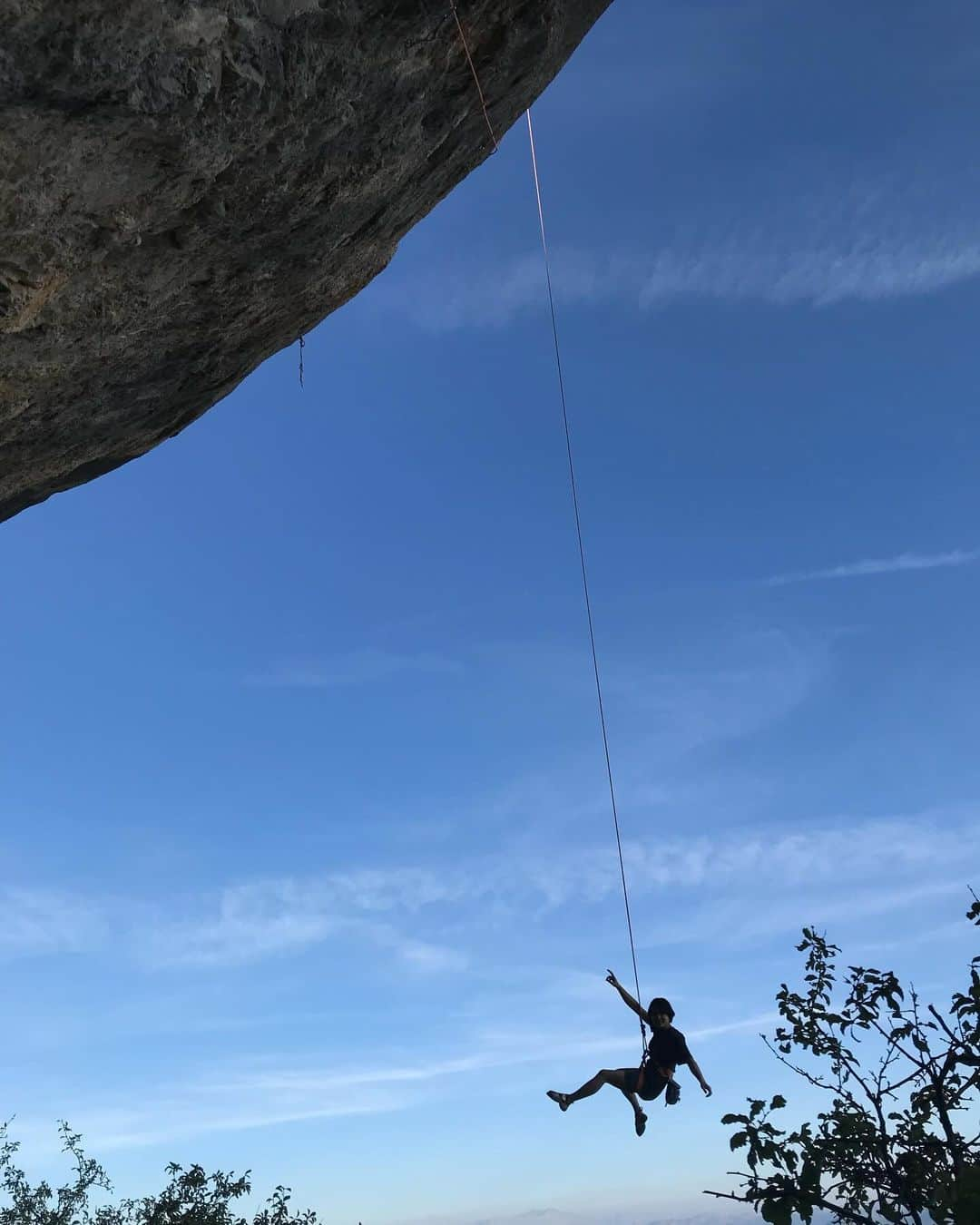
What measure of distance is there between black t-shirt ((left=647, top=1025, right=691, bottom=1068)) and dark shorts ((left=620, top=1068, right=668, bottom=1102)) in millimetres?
130

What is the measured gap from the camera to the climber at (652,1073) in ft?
34.2

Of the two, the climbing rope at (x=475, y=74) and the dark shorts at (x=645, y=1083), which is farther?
the dark shorts at (x=645, y=1083)

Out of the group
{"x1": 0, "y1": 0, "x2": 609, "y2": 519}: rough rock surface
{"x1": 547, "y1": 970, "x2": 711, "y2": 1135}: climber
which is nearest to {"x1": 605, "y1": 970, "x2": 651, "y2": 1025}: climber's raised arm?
{"x1": 547, "y1": 970, "x2": 711, "y2": 1135}: climber

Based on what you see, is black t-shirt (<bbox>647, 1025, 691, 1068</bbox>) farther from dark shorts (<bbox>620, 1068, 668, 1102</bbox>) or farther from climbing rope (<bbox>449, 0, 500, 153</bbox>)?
climbing rope (<bbox>449, 0, 500, 153</bbox>)

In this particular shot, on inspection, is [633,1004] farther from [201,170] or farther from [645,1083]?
[201,170]

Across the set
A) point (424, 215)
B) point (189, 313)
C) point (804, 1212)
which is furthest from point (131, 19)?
point (804, 1212)

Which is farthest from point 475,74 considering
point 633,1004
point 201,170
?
point 633,1004

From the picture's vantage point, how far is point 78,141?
6.19 meters

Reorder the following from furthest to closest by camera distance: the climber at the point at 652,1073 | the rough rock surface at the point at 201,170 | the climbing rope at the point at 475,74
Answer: the climber at the point at 652,1073 < the climbing rope at the point at 475,74 < the rough rock surface at the point at 201,170

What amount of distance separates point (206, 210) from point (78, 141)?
129 cm

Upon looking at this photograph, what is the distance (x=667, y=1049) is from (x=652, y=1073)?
31 centimetres

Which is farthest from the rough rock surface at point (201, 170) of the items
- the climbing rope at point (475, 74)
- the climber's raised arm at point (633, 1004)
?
the climber's raised arm at point (633, 1004)

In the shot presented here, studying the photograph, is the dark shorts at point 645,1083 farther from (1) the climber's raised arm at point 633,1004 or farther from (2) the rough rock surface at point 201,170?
(2) the rough rock surface at point 201,170

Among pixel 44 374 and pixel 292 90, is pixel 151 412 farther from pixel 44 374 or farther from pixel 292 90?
pixel 292 90
